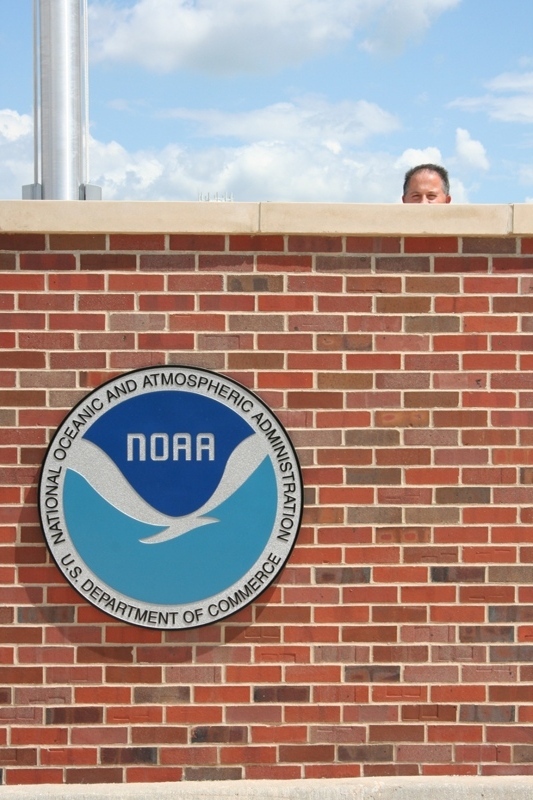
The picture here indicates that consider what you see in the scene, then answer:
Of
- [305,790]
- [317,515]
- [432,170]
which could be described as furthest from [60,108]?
[305,790]

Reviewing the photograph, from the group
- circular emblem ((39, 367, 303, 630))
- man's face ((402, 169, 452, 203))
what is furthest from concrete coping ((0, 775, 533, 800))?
man's face ((402, 169, 452, 203))

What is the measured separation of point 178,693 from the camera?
11.9ft

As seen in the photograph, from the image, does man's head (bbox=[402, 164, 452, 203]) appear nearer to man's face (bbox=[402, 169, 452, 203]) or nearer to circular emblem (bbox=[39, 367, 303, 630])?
man's face (bbox=[402, 169, 452, 203])

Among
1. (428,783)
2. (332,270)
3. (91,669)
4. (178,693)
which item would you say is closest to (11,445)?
(91,669)

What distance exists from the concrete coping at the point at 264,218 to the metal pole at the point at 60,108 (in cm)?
172

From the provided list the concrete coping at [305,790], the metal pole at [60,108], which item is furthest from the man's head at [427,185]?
the concrete coping at [305,790]

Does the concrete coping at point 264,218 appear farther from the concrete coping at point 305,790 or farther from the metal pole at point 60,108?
the concrete coping at point 305,790

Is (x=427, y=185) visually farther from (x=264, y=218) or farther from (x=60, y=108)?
(x=60, y=108)

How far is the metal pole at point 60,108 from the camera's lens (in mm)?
5195

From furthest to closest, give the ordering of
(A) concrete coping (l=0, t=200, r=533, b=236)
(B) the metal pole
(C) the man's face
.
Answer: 1. (B) the metal pole
2. (C) the man's face
3. (A) concrete coping (l=0, t=200, r=533, b=236)

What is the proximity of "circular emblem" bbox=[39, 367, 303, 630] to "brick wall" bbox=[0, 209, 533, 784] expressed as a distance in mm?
72

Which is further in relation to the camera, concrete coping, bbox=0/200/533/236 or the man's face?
the man's face

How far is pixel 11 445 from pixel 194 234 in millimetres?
1108

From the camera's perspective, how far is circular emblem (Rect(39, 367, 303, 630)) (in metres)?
3.58
